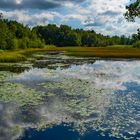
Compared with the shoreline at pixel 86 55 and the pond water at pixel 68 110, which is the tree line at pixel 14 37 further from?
the pond water at pixel 68 110

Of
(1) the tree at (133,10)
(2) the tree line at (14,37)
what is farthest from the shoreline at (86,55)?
(1) the tree at (133,10)

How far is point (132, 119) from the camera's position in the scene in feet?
62.4

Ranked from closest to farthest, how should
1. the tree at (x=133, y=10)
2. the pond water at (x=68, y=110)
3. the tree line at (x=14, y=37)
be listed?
1. the pond water at (x=68, y=110)
2. the tree at (x=133, y=10)
3. the tree line at (x=14, y=37)

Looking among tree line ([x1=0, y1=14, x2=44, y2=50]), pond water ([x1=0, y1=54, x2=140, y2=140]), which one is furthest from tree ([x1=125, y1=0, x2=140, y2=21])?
tree line ([x1=0, y1=14, x2=44, y2=50])

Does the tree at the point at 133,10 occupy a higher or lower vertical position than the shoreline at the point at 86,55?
higher

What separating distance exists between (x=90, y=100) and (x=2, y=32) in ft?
269

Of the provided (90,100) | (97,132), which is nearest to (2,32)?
(90,100)

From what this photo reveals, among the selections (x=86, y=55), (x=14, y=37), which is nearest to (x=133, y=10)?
(x=86, y=55)

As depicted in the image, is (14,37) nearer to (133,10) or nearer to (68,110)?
(133,10)

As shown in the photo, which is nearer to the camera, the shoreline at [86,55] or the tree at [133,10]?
the tree at [133,10]

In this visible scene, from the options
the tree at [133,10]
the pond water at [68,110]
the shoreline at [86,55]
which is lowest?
the shoreline at [86,55]

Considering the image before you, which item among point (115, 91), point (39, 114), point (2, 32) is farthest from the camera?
point (2, 32)

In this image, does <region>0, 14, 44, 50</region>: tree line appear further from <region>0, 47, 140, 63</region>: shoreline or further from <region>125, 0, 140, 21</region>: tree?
<region>125, 0, 140, 21</region>: tree

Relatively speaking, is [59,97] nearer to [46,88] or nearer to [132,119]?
[46,88]
